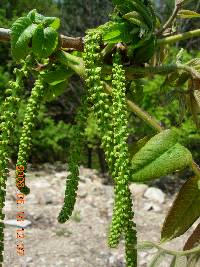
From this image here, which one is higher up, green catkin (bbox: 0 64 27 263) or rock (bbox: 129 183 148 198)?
green catkin (bbox: 0 64 27 263)

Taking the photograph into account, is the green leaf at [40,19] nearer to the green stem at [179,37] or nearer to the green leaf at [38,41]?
the green leaf at [38,41]

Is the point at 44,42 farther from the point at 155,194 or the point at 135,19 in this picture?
the point at 155,194

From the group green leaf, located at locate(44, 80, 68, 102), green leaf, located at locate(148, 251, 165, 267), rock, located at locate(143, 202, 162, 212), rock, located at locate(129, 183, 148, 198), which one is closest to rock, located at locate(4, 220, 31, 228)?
rock, located at locate(143, 202, 162, 212)

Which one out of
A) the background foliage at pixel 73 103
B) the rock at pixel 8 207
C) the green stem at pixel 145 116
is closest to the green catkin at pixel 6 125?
the green stem at pixel 145 116

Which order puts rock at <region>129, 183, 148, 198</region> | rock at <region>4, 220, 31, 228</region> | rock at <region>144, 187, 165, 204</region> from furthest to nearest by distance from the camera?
rock at <region>129, 183, 148, 198</region> < rock at <region>144, 187, 165, 204</region> < rock at <region>4, 220, 31, 228</region>

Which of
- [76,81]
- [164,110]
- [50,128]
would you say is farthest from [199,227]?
[76,81]

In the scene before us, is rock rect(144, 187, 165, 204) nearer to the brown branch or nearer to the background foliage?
the background foliage

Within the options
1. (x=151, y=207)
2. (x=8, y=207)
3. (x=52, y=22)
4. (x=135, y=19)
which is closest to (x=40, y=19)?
(x=52, y=22)
